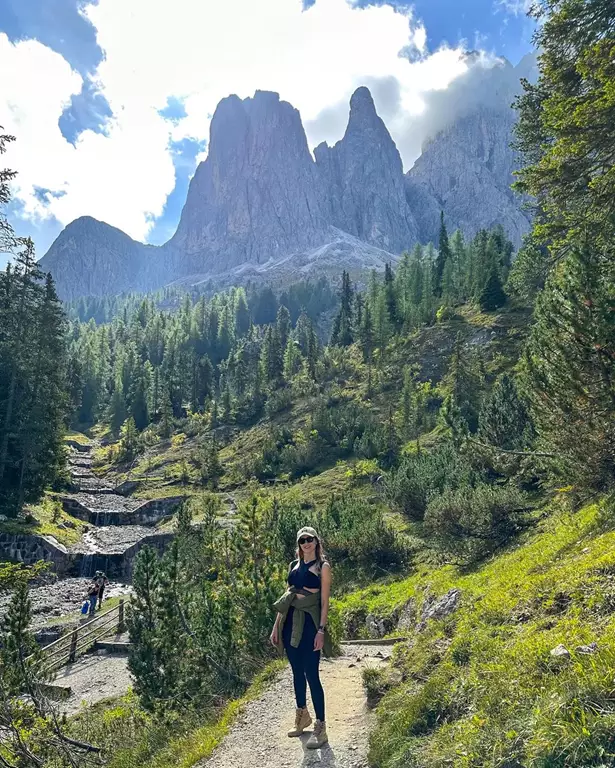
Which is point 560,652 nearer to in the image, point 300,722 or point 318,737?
point 318,737

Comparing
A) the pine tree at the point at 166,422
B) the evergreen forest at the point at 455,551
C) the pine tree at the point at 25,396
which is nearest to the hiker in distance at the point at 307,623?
the evergreen forest at the point at 455,551

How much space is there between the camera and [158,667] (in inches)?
423

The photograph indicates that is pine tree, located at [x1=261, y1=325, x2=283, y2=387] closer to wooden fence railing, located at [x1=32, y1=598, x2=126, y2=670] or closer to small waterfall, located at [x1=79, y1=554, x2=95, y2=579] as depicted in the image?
small waterfall, located at [x1=79, y1=554, x2=95, y2=579]

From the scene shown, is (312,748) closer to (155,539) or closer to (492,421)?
(492,421)

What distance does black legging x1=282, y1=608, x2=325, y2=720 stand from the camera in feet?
19.0

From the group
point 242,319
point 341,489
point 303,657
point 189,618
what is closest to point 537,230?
point 303,657

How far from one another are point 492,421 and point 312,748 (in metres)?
18.3

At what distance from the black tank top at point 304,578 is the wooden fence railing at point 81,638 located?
14937 millimetres

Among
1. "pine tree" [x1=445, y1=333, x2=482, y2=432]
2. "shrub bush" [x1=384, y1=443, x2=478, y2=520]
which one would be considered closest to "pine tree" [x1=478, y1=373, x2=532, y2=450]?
"shrub bush" [x1=384, y1=443, x2=478, y2=520]

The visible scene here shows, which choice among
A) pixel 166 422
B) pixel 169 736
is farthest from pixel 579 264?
pixel 166 422

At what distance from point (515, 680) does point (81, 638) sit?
19.2 metres

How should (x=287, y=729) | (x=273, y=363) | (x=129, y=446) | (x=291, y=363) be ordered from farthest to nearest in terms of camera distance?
(x=291, y=363) → (x=273, y=363) → (x=129, y=446) → (x=287, y=729)

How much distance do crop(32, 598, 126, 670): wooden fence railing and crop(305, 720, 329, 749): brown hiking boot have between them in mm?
14576

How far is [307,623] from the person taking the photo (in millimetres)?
5906
